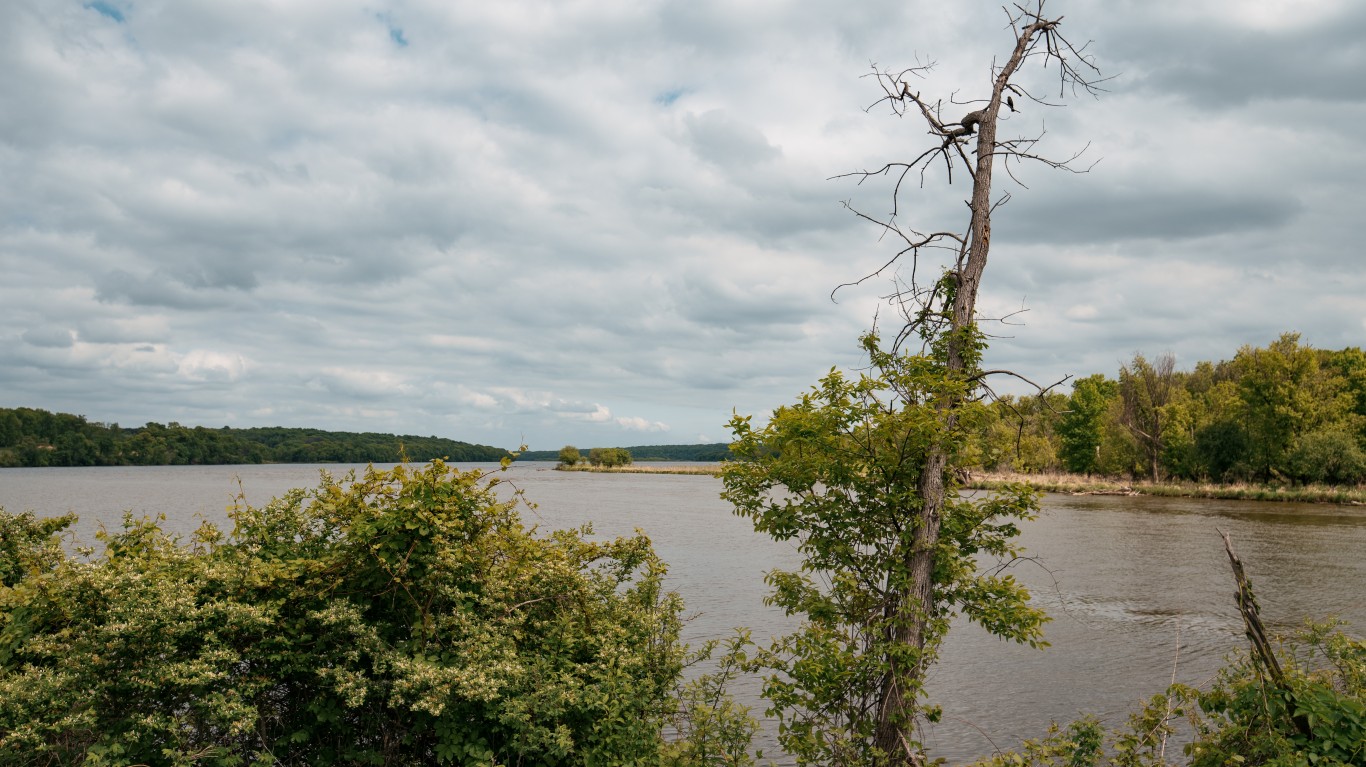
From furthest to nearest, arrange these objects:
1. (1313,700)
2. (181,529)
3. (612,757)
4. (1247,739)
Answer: (181,529)
(612,757)
(1247,739)
(1313,700)

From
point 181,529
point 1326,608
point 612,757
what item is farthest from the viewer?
point 181,529

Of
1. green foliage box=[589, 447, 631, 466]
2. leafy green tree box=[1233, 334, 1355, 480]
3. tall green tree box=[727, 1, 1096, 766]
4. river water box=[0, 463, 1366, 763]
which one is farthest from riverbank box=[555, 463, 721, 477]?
tall green tree box=[727, 1, 1096, 766]

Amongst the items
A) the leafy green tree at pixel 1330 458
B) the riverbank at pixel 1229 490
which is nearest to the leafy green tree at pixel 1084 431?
the riverbank at pixel 1229 490

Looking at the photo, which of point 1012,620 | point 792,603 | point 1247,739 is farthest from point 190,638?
point 1247,739

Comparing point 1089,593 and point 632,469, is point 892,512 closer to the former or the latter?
point 1089,593

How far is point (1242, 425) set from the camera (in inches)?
2299

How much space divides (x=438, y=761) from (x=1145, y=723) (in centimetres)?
580

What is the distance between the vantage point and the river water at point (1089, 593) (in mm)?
12125

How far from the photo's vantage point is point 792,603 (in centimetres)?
707

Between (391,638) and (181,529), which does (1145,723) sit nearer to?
(391,638)

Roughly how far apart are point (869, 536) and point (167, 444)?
160 meters

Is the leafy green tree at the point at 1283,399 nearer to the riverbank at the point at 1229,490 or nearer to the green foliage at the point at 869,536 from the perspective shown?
the riverbank at the point at 1229,490

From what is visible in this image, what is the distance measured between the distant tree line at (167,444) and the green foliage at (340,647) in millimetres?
113523

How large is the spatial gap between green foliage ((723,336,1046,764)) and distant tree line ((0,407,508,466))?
114184 millimetres
